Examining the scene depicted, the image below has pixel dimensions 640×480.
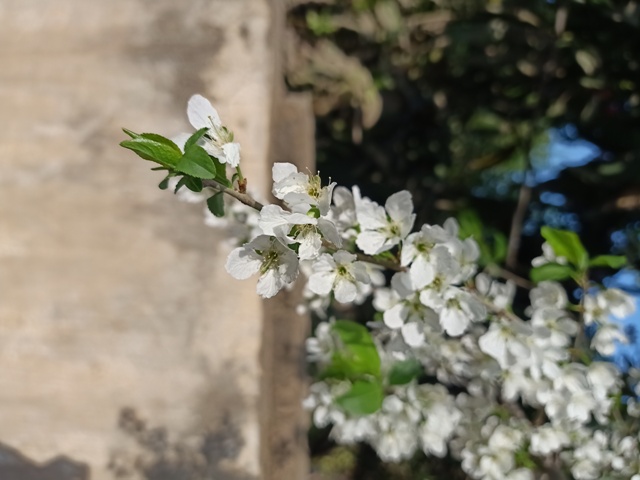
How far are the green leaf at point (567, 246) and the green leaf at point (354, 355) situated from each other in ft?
1.23

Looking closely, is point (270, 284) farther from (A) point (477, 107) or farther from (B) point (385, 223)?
(A) point (477, 107)

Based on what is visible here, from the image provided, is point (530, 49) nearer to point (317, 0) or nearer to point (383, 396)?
point (317, 0)

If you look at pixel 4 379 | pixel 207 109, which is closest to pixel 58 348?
pixel 4 379

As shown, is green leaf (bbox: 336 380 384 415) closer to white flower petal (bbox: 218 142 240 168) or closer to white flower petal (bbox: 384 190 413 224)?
white flower petal (bbox: 384 190 413 224)

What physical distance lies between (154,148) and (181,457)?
82 centimetres

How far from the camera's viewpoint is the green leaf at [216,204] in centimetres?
80

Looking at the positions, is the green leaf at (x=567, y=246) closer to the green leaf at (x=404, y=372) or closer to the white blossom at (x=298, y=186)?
the green leaf at (x=404, y=372)

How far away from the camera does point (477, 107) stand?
2.20m

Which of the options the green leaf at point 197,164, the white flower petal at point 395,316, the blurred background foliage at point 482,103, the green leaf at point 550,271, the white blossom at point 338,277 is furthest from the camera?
the blurred background foliage at point 482,103

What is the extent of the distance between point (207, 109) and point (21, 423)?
38.0 inches

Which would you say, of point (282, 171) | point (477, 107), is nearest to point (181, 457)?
point (282, 171)

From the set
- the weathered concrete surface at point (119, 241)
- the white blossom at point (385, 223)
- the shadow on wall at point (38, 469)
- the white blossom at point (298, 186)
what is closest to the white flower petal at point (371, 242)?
the white blossom at point (385, 223)

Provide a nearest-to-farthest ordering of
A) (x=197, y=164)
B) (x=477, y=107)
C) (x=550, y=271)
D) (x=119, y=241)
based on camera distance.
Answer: (x=197, y=164), (x=550, y=271), (x=119, y=241), (x=477, y=107)

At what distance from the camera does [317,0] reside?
6.44 feet
